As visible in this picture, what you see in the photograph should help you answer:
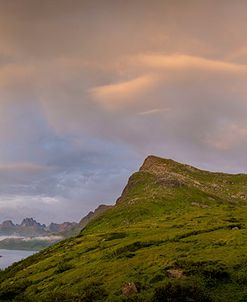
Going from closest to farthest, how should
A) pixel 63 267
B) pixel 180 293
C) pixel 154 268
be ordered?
pixel 180 293 < pixel 154 268 < pixel 63 267

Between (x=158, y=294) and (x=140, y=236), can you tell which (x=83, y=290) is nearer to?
(x=158, y=294)

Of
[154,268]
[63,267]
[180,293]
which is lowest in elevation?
[180,293]

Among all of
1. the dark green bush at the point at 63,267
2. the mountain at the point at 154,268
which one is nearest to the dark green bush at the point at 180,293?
the mountain at the point at 154,268

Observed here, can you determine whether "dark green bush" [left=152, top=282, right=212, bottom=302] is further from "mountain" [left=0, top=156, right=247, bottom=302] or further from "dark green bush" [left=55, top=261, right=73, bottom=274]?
"dark green bush" [left=55, top=261, right=73, bottom=274]

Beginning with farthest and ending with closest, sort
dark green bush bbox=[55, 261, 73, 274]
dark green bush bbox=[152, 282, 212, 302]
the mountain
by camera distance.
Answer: dark green bush bbox=[55, 261, 73, 274]
the mountain
dark green bush bbox=[152, 282, 212, 302]

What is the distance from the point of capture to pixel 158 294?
41.5 m

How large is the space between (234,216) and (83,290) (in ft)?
155

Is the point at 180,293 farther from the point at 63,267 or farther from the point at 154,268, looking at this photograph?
the point at 63,267

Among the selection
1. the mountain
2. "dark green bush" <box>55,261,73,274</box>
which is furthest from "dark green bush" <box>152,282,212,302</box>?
"dark green bush" <box>55,261,73,274</box>

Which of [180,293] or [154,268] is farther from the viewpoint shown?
[154,268]

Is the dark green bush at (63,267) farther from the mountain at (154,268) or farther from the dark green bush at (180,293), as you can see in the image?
the dark green bush at (180,293)

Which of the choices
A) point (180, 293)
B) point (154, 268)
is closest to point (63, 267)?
point (154, 268)

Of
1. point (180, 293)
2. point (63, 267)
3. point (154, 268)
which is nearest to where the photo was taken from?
point (180, 293)

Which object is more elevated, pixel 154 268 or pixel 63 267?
pixel 63 267
